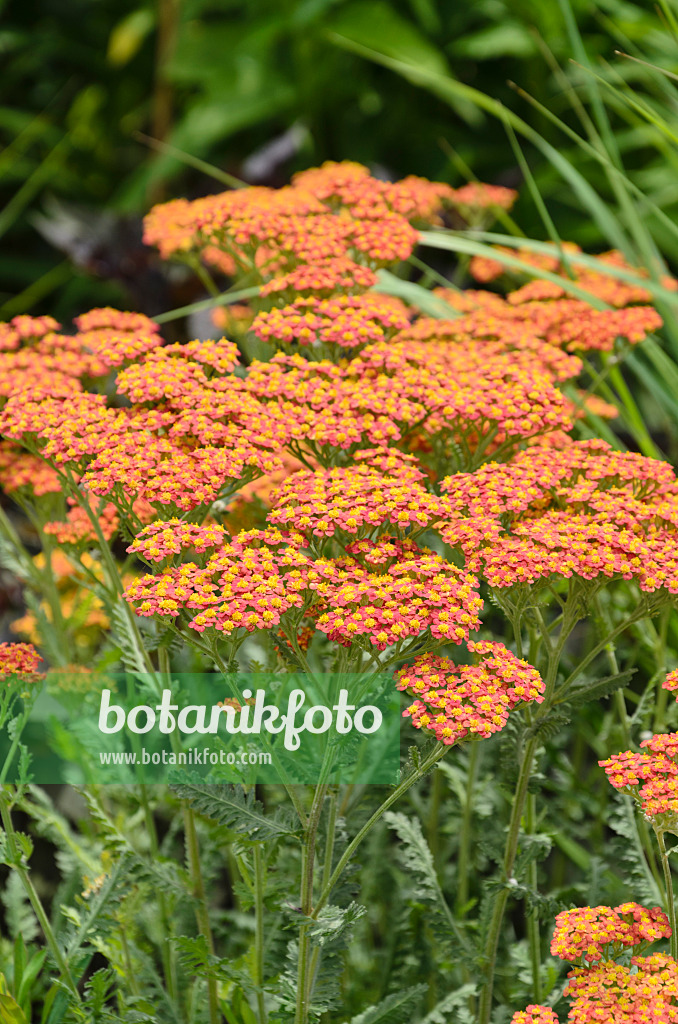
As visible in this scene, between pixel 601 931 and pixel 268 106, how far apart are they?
3156 millimetres

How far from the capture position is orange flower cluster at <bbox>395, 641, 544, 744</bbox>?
110 cm

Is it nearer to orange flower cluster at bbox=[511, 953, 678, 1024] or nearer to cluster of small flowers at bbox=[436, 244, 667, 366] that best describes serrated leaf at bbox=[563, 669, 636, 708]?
orange flower cluster at bbox=[511, 953, 678, 1024]

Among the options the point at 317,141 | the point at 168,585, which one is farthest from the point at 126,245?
the point at 168,585

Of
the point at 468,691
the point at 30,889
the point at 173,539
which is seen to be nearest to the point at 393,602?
the point at 468,691

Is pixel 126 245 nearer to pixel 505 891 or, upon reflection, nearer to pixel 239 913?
pixel 239 913

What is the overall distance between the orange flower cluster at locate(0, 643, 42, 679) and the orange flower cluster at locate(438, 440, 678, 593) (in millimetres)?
592

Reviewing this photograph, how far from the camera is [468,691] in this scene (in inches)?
44.7

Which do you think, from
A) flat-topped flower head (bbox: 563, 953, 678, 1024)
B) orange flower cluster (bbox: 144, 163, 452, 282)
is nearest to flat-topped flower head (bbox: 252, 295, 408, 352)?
orange flower cluster (bbox: 144, 163, 452, 282)

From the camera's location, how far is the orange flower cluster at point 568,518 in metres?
1.21

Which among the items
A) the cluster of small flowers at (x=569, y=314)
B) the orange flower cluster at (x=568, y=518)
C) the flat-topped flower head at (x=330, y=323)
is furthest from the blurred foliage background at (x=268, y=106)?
the orange flower cluster at (x=568, y=518)

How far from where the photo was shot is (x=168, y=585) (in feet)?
3.90

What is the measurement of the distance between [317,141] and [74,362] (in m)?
2.54

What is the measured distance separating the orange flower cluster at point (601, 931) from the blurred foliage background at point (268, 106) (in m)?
2.41

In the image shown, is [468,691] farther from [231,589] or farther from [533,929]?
[533,929]
